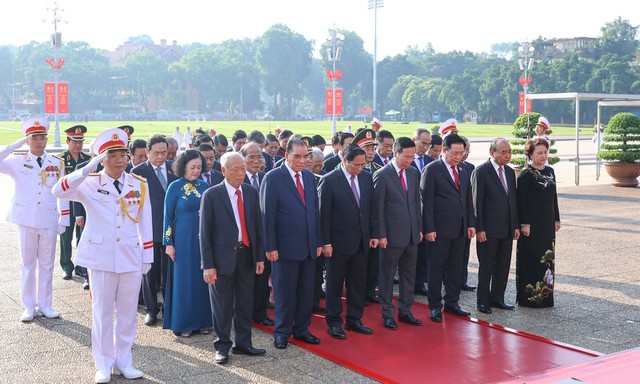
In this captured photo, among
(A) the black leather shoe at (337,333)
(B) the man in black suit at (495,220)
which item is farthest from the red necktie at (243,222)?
(B) the man in black suit at (495,220)

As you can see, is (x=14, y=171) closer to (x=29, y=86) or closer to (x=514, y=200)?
(x=514, y=200)

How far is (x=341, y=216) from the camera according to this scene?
22.1 ft

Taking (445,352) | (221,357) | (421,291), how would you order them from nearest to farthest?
(221,357) < (445,352) < (421,291)

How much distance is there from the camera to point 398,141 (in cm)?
707

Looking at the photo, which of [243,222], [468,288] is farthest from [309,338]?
[468,288]

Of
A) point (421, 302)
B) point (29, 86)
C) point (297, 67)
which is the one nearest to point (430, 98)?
point (297, 67)

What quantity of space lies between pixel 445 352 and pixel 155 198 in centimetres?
313

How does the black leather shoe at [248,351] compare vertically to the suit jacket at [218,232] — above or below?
below

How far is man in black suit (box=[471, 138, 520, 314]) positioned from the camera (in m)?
7.67

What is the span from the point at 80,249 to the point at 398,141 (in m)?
3.03

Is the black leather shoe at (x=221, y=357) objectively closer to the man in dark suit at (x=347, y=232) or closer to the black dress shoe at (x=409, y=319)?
the man in dark suit at (x=347, y=232)

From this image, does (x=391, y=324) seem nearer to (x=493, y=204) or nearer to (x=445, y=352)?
(x=445, y=352)

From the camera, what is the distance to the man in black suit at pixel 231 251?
19.7ft

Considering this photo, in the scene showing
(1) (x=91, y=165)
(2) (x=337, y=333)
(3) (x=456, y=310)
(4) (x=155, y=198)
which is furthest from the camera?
(3) (x=456, y=310)
